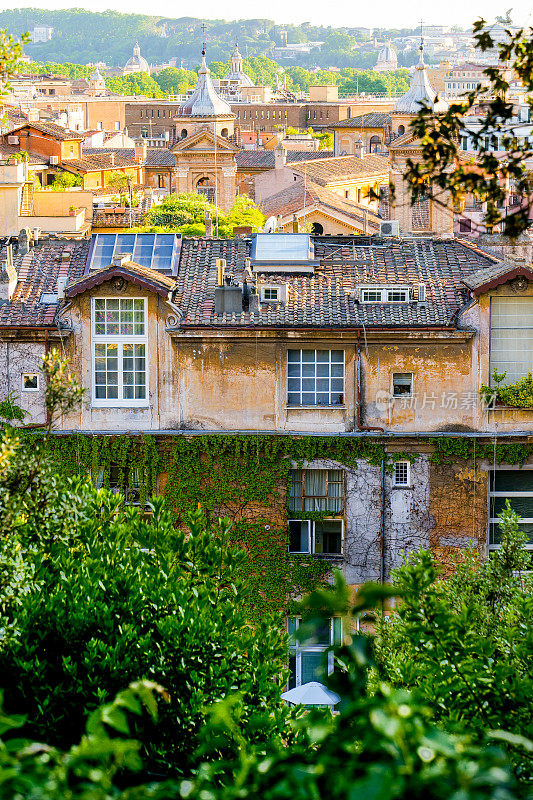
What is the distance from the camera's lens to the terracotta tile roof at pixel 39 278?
21.9 m

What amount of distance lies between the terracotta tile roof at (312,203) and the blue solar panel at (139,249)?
40517mm

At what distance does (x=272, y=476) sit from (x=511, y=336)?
4621mm

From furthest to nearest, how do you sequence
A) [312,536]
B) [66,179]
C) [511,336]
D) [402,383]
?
[66,179]
[312,536]
[402,383]
[511,336]

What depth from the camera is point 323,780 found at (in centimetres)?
643

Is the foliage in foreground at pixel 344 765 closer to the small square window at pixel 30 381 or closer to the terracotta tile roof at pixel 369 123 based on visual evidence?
the small square window at pixel 30 381

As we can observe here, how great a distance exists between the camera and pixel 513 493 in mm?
21922

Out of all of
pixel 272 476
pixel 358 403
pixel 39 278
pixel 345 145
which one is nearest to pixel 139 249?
pixel 39 278

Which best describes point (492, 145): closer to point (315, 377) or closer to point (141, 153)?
point (315, 377)

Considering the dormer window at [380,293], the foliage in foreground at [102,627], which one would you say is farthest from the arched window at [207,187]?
the foliage in foreground at [102,627]

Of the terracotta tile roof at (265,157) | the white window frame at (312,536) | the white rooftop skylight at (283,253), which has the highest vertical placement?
the terracotta tile roof at (265,157)

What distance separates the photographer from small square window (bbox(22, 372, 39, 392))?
22016 mm

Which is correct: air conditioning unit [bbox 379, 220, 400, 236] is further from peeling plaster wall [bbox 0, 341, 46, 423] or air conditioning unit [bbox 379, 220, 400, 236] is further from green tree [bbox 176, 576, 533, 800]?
green tree [bbox 176, 576, 533, 800]

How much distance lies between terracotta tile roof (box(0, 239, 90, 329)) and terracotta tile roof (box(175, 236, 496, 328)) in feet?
6.70

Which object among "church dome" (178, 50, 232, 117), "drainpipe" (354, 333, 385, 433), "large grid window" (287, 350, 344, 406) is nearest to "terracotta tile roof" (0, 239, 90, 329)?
"large grid window" (287, 350, 344, 406)
